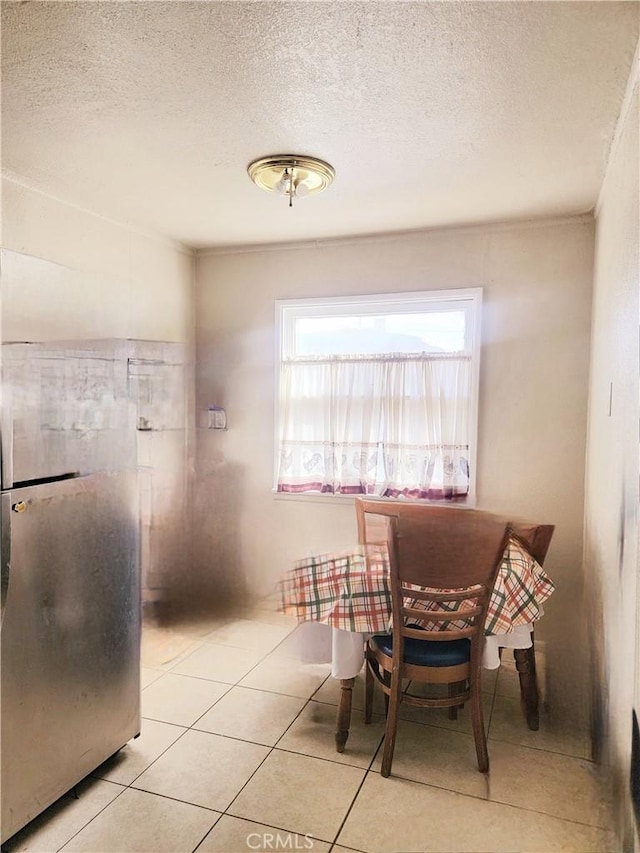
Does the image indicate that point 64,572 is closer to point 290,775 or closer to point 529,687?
point 290,775

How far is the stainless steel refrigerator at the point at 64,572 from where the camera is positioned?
861 millimetres

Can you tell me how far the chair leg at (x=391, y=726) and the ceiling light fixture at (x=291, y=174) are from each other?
1139 millimetres

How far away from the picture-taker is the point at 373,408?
3.39 ft

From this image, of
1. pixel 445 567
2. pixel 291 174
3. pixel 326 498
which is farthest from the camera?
pixel 291 174

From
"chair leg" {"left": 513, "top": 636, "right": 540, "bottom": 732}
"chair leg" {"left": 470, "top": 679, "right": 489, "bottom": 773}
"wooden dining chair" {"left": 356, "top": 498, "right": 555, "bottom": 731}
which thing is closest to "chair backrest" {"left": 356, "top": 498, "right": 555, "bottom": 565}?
"wooden dining chair" {"left": 356, "top": 498, "right": 555, "bottom": 731}

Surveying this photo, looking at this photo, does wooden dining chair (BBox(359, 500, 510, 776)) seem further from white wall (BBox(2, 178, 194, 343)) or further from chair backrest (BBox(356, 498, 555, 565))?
white wall (BBox(2, 178, 194, 343))

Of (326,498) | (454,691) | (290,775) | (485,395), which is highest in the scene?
(485,395)

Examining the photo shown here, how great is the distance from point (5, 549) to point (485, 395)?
38.2 inches

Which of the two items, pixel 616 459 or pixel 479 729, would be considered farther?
pixel 479 729

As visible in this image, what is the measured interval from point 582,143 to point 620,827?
1.23 metres

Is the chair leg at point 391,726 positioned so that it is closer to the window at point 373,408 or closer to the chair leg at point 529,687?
the chair leg at point 529,687

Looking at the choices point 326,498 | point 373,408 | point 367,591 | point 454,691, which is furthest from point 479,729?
point 373,408

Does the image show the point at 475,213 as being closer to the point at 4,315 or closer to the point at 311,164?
the point at 311,164

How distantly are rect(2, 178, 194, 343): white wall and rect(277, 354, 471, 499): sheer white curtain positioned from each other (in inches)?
12.1
